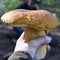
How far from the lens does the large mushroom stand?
1561 mm

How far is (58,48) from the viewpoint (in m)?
6.63

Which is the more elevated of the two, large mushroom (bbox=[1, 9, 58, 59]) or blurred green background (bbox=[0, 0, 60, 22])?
large mushroom (bbox=[1, 9, 58, 59])

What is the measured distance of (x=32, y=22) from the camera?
155 centimetres

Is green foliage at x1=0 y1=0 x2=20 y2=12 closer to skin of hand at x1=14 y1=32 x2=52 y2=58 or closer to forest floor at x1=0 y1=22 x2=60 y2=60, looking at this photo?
forest floor at x1=0 y1=22 x2=60 y2=60

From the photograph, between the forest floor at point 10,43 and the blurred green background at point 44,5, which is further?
the blurred green background at point 44,5

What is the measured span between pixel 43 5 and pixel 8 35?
1620 millimetres

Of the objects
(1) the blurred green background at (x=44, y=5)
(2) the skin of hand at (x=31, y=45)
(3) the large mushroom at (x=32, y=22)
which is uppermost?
(3) the large mushroom at (x=32, y=22)

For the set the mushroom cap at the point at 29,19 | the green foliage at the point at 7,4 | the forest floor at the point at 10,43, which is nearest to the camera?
the mushroom cap at the point at 29,19

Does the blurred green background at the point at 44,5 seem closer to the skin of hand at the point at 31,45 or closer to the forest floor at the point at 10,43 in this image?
the forest floor at the point at 10,43

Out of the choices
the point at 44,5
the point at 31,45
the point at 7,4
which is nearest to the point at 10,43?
the point at 7,4

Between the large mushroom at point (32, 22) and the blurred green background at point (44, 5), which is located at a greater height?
the large mushroom at point (32, 22)

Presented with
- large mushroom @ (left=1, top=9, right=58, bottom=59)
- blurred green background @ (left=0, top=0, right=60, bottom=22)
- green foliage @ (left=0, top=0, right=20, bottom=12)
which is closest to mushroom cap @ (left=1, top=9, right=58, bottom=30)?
large mushroom @ (left=1, top=9, right=58, bottom=59)

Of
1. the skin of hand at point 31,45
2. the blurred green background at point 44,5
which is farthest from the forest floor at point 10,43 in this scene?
the skin of hand at point 31,45

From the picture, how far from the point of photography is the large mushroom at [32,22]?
1561mm
